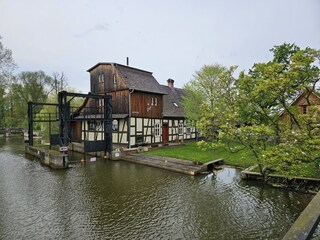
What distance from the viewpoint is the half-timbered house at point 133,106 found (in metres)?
17.8

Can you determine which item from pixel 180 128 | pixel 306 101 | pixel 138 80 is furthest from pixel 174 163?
pixel 306 101

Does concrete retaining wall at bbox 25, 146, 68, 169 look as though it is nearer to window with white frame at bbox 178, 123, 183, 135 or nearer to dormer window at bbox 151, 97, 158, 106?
dormer window at bbox 151, 97, 158, 106

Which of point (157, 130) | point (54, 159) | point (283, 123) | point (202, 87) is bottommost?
point (54, 159)

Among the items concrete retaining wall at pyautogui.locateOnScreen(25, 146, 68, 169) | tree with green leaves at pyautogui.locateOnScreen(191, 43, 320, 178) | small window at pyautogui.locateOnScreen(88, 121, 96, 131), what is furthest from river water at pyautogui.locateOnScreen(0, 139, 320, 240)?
small window at pyautogui.locateOnScreen(88, 121, 96, 131)

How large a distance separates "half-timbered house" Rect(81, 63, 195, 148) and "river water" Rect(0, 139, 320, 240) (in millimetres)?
6987

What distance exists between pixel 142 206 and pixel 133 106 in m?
11.4

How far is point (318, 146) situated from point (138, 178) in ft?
25.3

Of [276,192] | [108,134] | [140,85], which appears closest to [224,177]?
[276,192]

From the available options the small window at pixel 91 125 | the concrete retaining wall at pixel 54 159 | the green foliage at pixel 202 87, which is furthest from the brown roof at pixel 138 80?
the concrete retaining wall at pixel 54 159

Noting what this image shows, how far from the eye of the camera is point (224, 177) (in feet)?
36.1

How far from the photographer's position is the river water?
5.73m

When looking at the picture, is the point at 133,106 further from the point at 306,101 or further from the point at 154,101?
the point at 306,101

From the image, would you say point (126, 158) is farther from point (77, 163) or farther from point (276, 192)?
point (276, 192)

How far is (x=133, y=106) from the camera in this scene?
703 inches
